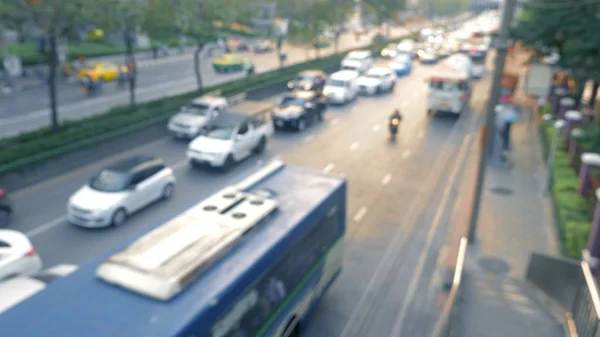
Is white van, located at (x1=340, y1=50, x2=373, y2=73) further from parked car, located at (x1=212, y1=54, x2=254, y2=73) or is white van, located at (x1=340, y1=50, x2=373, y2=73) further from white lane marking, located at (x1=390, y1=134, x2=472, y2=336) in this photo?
white lane marking, located at (x1=390, y1=134, x2=472, y2=336)

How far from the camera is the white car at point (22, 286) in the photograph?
341 inches

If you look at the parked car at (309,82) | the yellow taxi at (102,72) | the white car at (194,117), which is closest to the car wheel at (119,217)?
the white car at (194,117)

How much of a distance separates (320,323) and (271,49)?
172ft

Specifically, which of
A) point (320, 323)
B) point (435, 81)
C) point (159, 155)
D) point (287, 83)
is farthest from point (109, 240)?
point (287, 83)

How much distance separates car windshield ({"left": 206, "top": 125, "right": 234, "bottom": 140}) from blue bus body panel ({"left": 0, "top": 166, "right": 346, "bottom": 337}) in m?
11.6

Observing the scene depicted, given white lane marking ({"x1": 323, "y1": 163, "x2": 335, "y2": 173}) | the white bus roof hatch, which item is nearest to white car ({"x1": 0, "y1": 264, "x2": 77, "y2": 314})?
the white bus roof hatch

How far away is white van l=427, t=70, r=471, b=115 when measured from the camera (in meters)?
27.7

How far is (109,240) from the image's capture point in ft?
43.1

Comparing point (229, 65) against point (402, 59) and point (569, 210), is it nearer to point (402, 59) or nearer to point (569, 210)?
point (402, 59)

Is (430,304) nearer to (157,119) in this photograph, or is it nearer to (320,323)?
(320,323)

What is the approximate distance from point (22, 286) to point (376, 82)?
95.4 ft

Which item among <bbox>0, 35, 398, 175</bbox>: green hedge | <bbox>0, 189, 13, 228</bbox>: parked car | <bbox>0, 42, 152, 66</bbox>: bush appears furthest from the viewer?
<bbox>0, 42, 152, 66</bbox>: bush

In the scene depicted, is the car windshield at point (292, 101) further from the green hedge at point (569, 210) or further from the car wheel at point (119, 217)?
the car wheel at point (119, 217)

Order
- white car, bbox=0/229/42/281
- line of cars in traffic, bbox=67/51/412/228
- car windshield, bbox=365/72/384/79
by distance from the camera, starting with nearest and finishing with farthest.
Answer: white car, bbox=0/229/42/281 → line of cars in traffic, bbox=67/51/412/228 → car windshield, bbox=365/72/384/79
